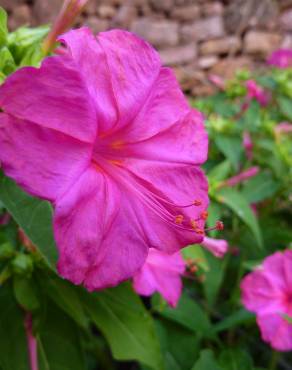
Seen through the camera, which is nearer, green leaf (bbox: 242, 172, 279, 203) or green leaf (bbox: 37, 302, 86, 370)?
green leaf (bbox: 37, 302, 86, 370)

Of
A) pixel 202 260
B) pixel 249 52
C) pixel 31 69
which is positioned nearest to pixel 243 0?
pixel 249 52

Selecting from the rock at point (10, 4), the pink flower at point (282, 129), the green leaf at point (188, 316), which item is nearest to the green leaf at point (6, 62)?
the green leaf at point (188, 316)

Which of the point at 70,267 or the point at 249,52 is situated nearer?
the point at 70,267

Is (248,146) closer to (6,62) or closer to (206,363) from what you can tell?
(206,363)

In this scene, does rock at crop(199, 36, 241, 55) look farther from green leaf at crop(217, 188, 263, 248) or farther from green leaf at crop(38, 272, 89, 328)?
green leaf at crop(38, 272, 89, 328)

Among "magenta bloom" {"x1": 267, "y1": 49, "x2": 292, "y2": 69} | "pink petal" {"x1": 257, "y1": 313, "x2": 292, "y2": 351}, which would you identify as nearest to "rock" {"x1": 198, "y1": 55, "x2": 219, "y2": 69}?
"magenta bloom" {"x1": 267, "y1": 49, "x2": 292, "y2": 69}

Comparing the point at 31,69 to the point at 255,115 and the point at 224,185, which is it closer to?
the point at 224,185

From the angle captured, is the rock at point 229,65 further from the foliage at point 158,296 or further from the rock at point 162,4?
the foliage at point 158,296
